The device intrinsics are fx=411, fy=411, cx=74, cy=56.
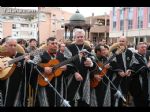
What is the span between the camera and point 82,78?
9.12 m

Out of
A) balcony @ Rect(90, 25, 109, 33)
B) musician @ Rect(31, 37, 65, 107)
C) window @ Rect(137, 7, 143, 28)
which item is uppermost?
window @ Rect(137, 7, 143, 28)

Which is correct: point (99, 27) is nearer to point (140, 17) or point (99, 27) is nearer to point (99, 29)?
point (99, 29)

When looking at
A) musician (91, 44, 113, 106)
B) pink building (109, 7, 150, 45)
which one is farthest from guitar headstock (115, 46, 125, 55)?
pink building (109, 7, 150, 45)

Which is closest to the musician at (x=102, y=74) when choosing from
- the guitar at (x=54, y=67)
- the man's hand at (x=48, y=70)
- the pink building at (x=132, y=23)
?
the guitar at (x=54, y=67)

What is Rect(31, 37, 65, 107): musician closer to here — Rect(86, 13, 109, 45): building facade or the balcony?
Rect(86, 13, 109, 45): building facade

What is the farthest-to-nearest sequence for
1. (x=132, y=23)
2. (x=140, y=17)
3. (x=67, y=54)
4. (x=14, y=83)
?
(x=132, y=23)
(x=140, y=17)
(x=67, y=54)
(x=14, y=83)

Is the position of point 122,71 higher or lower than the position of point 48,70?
lower

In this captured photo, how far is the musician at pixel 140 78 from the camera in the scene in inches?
396

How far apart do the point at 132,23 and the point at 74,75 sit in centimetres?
5309

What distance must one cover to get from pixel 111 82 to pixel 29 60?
7.97ft

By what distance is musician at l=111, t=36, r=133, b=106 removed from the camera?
9.89 metres

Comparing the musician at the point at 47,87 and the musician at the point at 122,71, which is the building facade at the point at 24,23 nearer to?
the musician at the point at 47,87

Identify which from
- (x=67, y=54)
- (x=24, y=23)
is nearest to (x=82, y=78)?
(x=67, y=54)

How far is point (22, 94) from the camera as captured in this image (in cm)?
874
